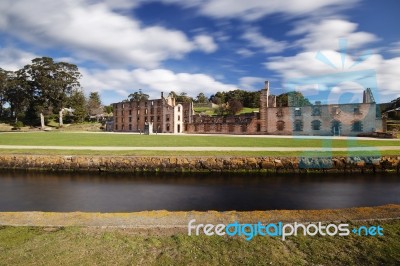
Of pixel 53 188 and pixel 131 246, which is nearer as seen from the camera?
pixel 131 246

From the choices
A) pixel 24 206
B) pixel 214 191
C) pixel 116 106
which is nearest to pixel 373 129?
pixel 214 191

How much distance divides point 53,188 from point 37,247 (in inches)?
333

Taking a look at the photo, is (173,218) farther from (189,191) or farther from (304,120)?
(304,120)

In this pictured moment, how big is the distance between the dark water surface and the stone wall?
26.8 inches

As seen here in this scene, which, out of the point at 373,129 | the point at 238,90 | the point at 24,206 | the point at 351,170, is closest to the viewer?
the point at 24,206

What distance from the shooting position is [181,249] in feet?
15.3

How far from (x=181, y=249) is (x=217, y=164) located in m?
10.5

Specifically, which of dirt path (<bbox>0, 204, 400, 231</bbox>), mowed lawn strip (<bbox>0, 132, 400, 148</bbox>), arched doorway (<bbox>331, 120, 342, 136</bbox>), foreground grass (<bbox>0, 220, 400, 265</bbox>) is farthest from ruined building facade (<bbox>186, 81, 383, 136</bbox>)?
foreground grass (<bbox>0, 220, 400, 265</bbox>)

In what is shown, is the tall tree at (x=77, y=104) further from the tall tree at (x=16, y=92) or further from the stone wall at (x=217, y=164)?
the stone wall at (x=217, y=164)

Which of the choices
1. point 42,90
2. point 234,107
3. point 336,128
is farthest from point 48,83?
point 336,128

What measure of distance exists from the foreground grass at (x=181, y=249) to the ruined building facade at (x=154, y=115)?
150 feet

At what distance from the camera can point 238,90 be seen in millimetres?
91625

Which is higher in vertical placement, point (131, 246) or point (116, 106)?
point (116, 106)

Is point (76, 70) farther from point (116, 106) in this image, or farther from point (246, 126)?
point (246, 126)
